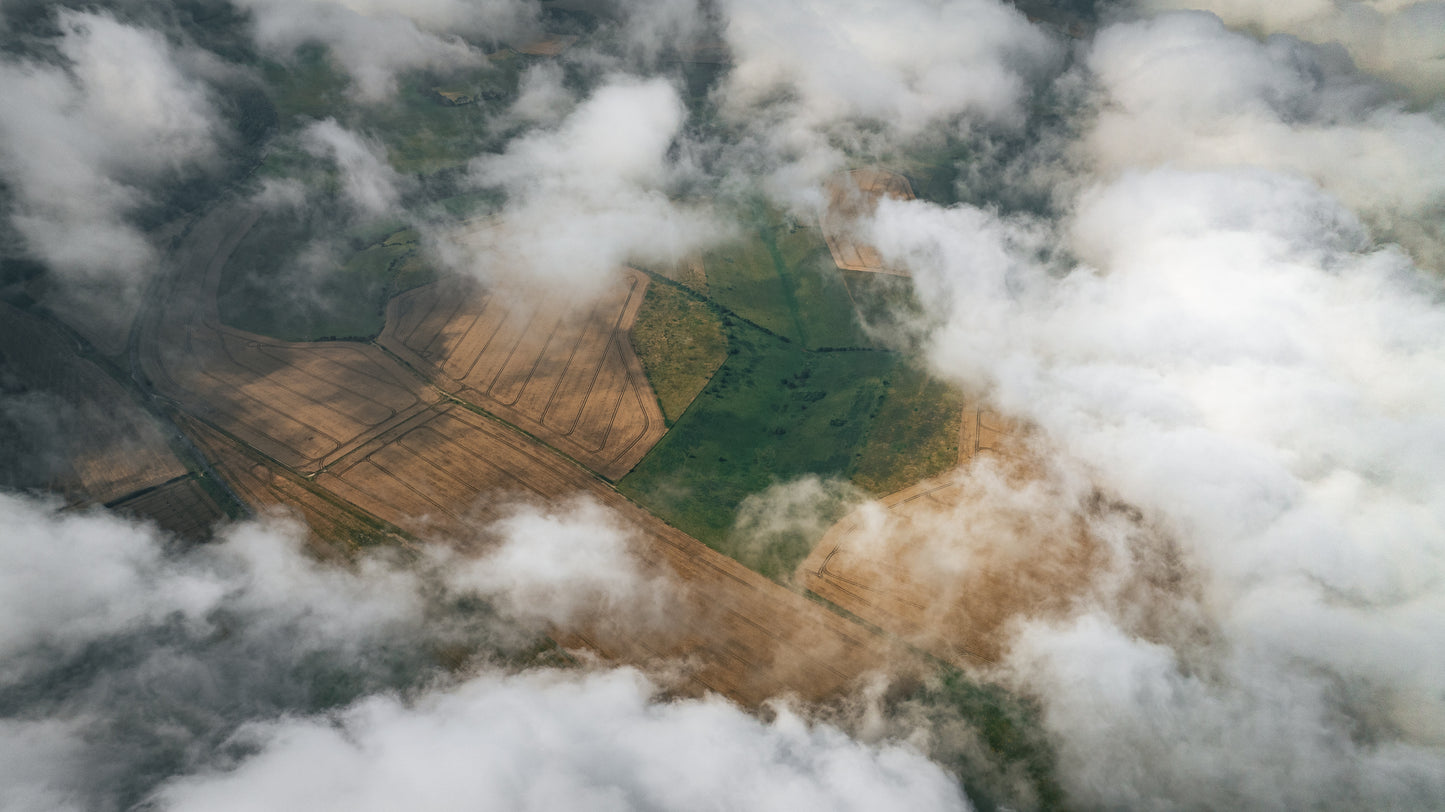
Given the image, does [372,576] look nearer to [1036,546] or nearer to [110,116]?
[1036,546]

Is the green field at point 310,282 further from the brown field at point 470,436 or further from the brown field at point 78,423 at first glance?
the brown field at point 78,423

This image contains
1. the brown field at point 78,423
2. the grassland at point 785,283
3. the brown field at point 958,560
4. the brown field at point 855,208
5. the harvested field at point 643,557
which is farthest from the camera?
the brown field at point 855,208

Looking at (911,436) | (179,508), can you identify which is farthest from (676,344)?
(179,508)

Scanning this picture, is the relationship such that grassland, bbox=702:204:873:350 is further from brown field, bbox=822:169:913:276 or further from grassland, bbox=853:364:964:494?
grassland, bbox=853:364:964:494

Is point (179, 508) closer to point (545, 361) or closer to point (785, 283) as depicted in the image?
point (545, 361)

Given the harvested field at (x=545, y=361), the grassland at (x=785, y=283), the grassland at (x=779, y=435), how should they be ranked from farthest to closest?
the grassland at (x=785, y=283) → the harvested field at (x=545, y=361) → the grassland at (x=779, y=435)

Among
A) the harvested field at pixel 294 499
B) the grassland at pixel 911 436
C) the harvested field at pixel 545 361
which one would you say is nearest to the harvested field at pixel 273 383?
the harvested field at pixel 294 499
